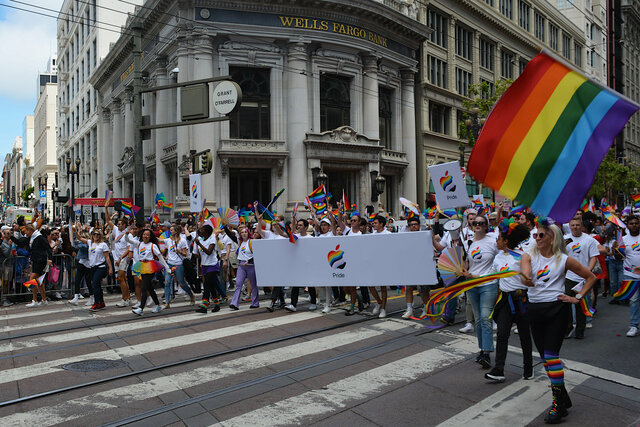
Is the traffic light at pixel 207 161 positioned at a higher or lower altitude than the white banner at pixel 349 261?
higher

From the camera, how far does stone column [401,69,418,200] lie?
37.2 meters

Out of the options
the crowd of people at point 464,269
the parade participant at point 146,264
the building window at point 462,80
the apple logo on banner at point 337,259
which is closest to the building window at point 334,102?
the building window at point 462,80

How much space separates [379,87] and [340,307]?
26.0 metres

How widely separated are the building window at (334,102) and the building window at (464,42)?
14.2 meters

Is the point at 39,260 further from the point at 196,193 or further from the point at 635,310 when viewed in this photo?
the point at 635,310

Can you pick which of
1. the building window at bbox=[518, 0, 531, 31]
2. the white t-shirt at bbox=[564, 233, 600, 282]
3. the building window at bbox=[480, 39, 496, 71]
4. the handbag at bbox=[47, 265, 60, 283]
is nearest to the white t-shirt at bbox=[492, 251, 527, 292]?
the white t-shirt at bbox=[564, 233, 600, 282]

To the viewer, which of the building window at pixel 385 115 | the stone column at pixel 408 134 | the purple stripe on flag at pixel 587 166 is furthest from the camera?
the stone column at pixel 408 134

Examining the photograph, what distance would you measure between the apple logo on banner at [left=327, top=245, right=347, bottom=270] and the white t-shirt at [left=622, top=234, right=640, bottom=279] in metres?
4.74

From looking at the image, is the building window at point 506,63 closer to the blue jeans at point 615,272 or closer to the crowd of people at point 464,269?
the crowd of people at point 464,269

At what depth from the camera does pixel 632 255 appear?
8.86 metres

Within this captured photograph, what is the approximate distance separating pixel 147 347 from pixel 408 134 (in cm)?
3091

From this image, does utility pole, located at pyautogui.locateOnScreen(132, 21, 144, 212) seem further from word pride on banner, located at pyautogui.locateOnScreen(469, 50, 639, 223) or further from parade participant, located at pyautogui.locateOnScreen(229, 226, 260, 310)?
word pride on banner, located at pyautogui.locateOnScreen(469, 50, 639, 223)

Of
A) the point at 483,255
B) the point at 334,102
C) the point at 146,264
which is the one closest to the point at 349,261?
the point at 483,255

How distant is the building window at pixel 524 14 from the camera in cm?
5160
